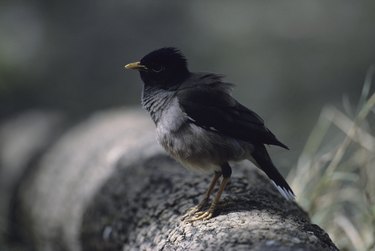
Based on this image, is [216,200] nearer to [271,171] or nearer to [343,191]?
[271,171]

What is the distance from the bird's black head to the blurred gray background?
4.43 metres

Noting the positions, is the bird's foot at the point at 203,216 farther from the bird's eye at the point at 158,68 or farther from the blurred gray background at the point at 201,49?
the blurred gray background at the point at 201,49

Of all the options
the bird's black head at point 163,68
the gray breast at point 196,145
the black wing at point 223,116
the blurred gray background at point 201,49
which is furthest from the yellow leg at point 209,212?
the blurred gray background at point 201,49

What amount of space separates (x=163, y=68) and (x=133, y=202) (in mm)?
956

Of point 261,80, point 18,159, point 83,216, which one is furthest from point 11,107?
point 83,216

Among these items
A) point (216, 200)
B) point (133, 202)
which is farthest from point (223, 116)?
point (133, 202)

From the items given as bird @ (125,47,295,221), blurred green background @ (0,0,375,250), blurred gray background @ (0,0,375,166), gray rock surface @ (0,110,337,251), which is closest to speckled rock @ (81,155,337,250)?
gray rock surface @ (0,110,337,251)

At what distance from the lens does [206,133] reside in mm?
4566

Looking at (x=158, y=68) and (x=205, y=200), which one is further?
(x=158, y=68)

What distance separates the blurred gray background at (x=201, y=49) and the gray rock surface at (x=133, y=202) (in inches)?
123

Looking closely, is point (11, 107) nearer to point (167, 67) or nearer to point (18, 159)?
point (18, 159)

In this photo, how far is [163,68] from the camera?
16.8ft

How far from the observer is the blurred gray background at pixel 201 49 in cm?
996

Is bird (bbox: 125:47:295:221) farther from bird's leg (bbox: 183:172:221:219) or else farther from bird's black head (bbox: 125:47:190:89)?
bird's black head (bbox: 125:47:190:89)
